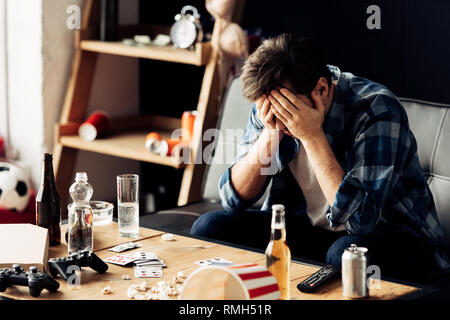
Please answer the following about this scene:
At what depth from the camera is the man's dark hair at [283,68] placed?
1.86 m

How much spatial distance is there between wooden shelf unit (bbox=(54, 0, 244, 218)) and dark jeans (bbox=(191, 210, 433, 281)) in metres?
0.96

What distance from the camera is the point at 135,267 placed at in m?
1.67

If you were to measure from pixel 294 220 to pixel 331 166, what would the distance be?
0.32 metres

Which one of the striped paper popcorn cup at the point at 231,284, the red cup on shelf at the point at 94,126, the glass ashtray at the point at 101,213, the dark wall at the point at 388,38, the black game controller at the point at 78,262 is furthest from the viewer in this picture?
the red cup on shelf at the point at 94,126

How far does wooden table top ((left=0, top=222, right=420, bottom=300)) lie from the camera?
150cm

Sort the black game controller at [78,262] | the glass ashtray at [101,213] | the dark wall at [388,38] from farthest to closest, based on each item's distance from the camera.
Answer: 1. the dark wall at [388,38]
2. the glass ashtray at [101,213]
3. the black game controller at [78,262]

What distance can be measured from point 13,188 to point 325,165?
5.86 ft

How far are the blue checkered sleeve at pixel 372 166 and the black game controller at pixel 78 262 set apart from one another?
1.98 feet

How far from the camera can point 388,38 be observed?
2963 millimetres

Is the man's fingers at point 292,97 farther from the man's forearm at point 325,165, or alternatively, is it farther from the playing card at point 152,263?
the playing card at point 152,263

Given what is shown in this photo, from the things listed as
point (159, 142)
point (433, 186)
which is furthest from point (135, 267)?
point (159, 142)

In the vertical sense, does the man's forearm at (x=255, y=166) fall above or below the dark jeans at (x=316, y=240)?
above

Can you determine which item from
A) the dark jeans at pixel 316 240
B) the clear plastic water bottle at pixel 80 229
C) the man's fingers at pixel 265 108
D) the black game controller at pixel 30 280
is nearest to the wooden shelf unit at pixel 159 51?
the dark jeans at pixel 316 240

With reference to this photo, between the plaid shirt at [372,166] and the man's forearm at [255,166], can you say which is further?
the man's forearm at [255,166]
